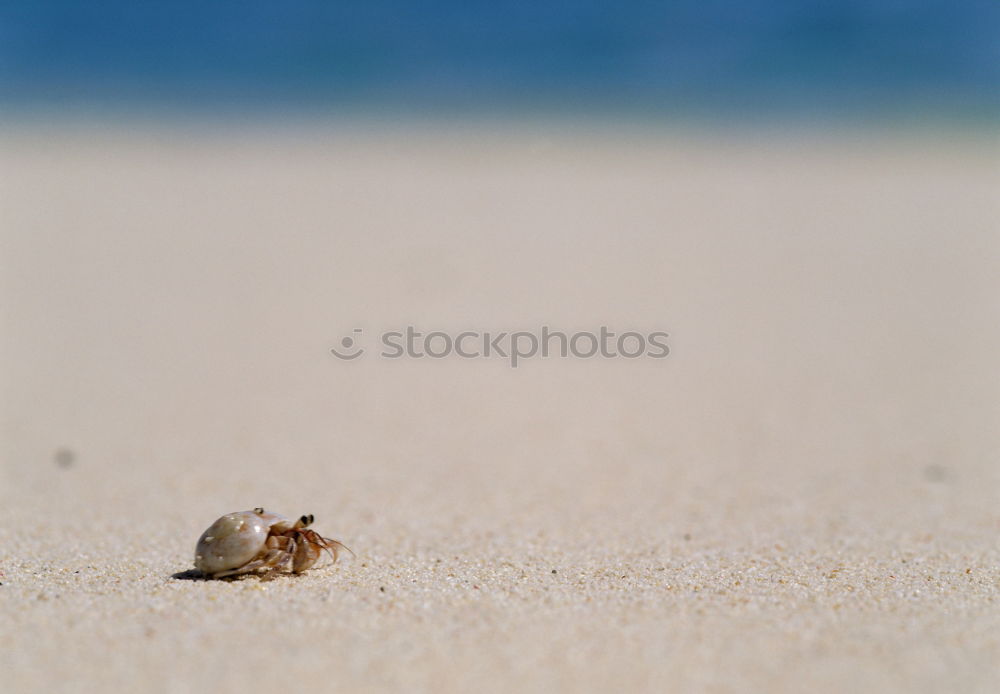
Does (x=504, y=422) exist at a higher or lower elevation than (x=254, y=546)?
higher

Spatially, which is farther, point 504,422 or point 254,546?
point 504,422

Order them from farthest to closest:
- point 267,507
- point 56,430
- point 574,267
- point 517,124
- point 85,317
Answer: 1. point 517,124
2. point 574,267
3. point 85,317
4. point 56,430
5. point 267,507

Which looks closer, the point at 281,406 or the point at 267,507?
the point at 267,507

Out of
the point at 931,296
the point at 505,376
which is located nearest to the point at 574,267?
the point at 505,376

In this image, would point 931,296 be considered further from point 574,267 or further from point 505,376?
point 505,376

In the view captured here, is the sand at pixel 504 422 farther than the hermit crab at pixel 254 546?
No
